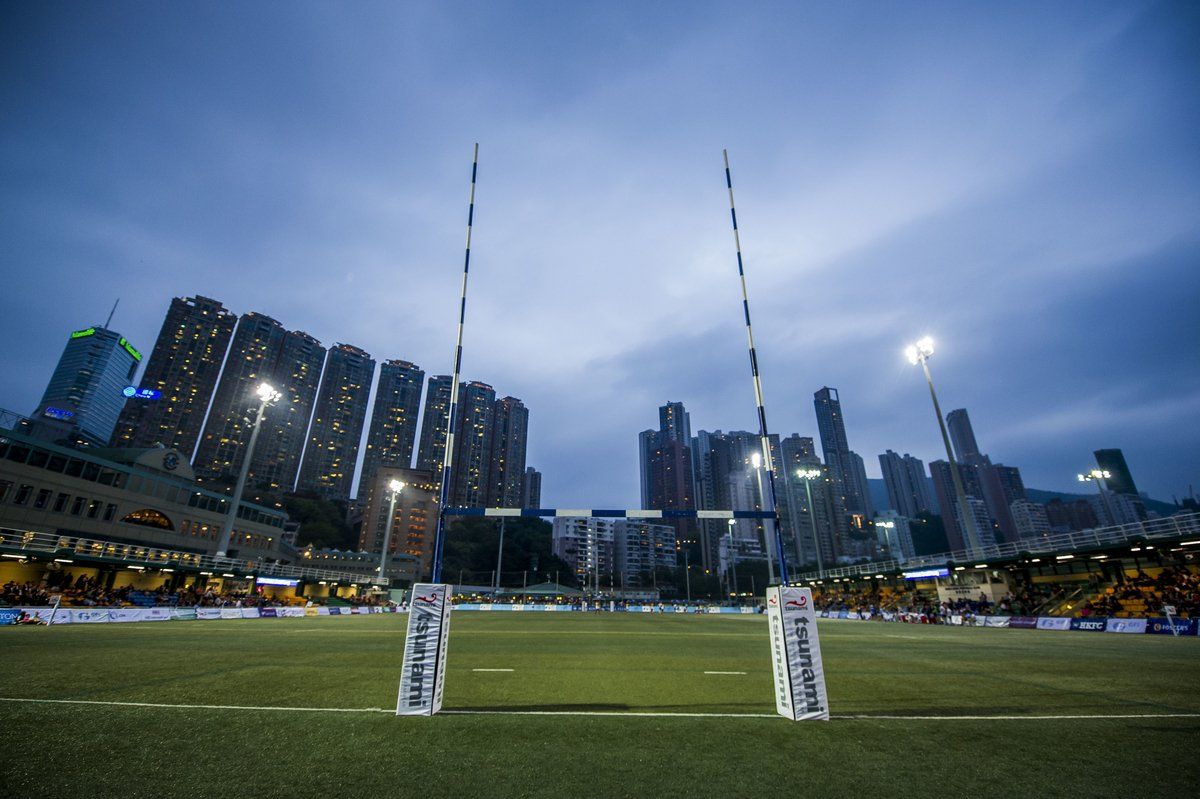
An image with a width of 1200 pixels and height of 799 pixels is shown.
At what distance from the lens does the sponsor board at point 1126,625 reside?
24837 millimetres

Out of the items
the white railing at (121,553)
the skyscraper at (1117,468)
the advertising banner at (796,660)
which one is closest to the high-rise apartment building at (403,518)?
the white railing at (121,553)

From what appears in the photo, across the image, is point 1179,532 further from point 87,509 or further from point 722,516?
point 87,509

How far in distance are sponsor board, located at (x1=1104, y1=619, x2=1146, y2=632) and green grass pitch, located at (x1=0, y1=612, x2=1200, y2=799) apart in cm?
1848

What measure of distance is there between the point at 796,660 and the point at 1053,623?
1288 inches

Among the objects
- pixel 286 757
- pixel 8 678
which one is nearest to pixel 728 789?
pixel 286 757

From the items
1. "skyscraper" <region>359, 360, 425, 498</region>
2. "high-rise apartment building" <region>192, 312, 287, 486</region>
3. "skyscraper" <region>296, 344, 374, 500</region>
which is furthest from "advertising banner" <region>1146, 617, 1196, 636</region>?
"skyscraper" <region>296, 344, 374, 500</region>

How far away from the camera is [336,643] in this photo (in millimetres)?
17297

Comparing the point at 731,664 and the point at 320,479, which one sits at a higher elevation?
the point at 320,479

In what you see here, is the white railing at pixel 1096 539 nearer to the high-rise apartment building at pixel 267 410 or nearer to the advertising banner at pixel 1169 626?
the advertising banner at pixel 1169 626

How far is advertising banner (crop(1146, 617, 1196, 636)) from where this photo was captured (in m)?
22.5

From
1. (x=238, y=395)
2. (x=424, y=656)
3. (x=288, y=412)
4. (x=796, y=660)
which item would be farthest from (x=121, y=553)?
(x=288, y=412)

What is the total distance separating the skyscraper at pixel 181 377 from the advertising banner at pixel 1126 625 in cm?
20087

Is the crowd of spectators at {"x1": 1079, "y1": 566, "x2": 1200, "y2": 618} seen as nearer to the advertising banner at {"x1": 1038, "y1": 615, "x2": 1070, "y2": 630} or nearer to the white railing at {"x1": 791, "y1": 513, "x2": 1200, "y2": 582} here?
the white railing at {"x1": 791, "y1": 513, "x2": 1200, "y2": 582}

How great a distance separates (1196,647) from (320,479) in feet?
Answer: 675
